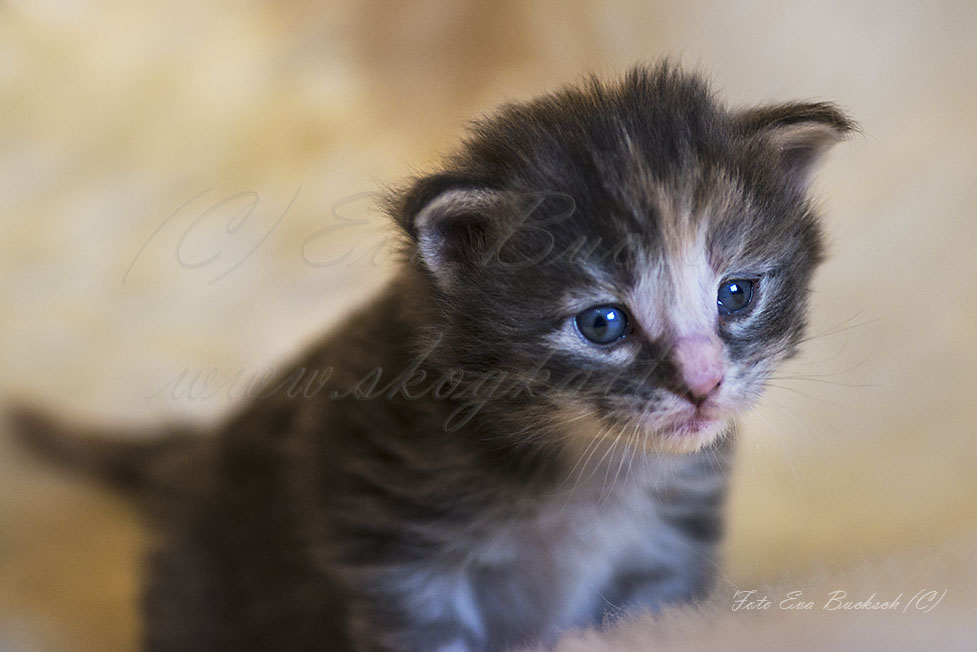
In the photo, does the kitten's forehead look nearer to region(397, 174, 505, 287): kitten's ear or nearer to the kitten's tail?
region(397, 174, 505, 287): kitten's ear

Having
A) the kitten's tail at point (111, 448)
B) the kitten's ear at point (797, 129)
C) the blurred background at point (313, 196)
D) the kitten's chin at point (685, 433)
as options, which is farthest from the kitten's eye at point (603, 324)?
the kitten's tail at point (111, 448)

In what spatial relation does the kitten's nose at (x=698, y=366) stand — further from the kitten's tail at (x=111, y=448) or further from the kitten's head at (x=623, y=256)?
Answer: the kitten's tail at (x=111, y=448)

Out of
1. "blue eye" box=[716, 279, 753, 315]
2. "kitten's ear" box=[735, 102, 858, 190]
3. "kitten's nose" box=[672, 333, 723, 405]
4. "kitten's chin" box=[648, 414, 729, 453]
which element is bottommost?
"kitten's chin" box=[648, 414, 729, 453]

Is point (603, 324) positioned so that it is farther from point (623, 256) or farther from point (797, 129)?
point (797, 129)

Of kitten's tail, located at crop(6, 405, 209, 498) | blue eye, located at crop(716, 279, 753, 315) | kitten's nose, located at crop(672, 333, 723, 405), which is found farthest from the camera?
kitten's tail, located at crop(6, 405, 209, 498)

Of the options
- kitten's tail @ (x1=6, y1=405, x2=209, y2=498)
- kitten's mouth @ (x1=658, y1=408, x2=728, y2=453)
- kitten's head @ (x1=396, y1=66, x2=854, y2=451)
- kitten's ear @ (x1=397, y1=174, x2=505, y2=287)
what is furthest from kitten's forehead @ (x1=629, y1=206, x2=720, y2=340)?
kitten's tail @ (x1=6, y1=405, x2=209, y2=498)

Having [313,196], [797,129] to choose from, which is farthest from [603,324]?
[313,196]

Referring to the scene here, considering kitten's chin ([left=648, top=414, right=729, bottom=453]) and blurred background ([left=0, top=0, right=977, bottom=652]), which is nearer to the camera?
kitten's chin ([left=648, top=414, right=729, bottom=453])

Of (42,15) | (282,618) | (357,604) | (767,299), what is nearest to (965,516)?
(767,299)
